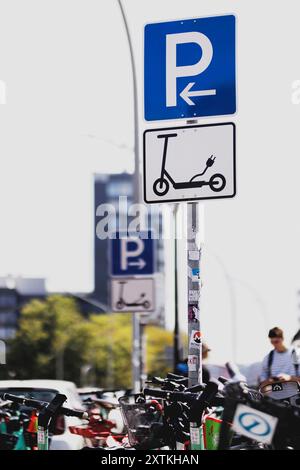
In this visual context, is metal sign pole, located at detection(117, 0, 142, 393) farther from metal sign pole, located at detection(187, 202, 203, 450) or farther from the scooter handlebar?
metal sign pole, located at detection(187, 202, 203, 450)

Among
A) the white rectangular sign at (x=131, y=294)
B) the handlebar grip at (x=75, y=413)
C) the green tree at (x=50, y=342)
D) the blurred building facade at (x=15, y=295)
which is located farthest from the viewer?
the blurred building facade at (x=15, y=295)

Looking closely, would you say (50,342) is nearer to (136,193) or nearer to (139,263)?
(136,193)

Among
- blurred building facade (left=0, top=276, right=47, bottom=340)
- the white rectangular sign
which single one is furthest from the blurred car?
blurred building facade (left=0, top=276, right=47, bottom=340)

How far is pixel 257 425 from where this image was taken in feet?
16.9

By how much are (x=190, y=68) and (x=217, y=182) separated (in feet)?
2.60

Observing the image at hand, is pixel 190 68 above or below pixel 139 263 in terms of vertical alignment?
above

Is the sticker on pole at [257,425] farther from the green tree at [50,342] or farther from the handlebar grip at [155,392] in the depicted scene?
the green tree at [50,342]

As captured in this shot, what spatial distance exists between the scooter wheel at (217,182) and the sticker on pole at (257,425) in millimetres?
1962

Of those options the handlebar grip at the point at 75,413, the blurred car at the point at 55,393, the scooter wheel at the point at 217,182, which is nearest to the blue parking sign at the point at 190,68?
the scooter wheel at the point at 217,182

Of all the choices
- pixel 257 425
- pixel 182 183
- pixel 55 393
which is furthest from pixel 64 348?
pixel 257 425

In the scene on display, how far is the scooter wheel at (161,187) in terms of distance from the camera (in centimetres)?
697
